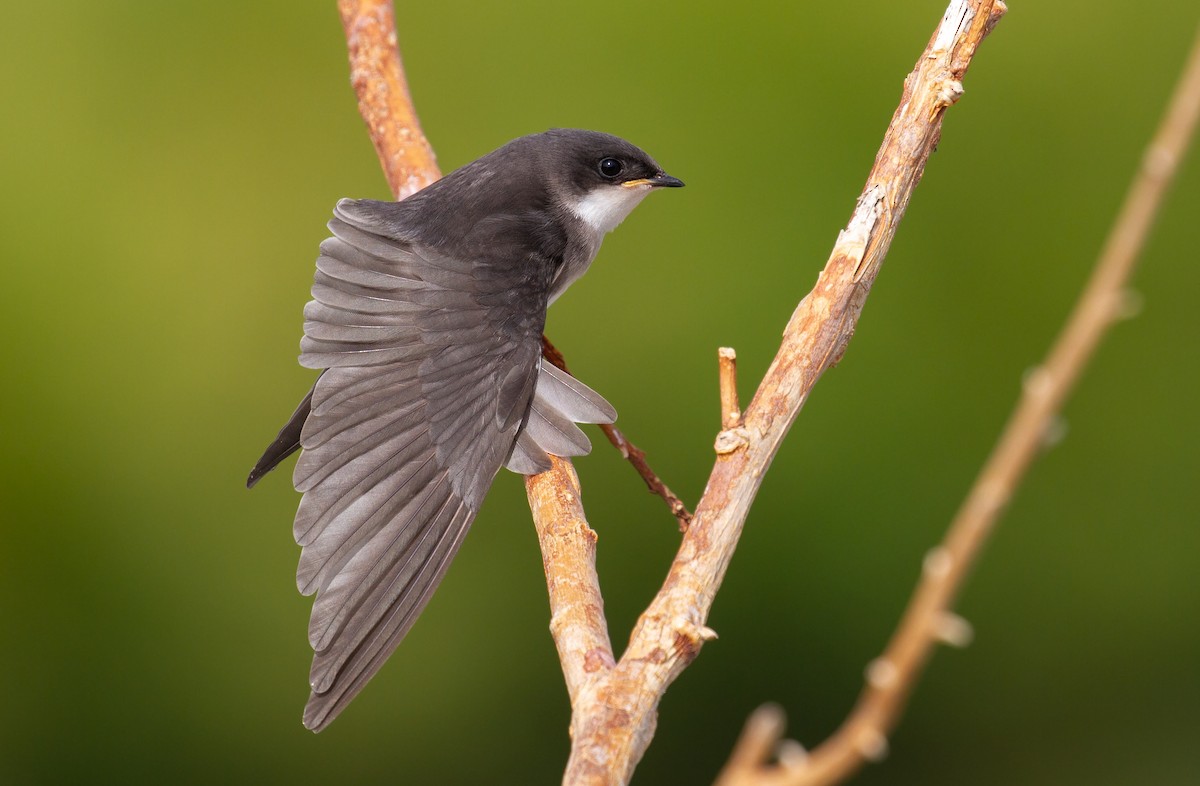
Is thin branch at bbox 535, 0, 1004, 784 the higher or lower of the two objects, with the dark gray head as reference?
lower

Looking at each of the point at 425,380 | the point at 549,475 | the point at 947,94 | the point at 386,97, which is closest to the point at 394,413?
the point at 425,380

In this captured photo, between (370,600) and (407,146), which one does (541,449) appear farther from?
(407,146)

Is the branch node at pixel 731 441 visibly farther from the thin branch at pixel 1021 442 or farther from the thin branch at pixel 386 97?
the thin branch at pixel 386 97

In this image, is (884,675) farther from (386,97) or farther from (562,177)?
(386,97)

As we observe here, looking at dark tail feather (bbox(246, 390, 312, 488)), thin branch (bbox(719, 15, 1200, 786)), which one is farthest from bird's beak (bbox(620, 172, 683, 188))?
thin branch (bbox(719, 15, 1200, 786))

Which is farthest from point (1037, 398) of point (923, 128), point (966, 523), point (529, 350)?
point (529, 350)

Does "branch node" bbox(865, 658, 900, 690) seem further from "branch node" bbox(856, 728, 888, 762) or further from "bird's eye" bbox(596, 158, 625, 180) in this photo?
"bird's eye" bbox(596, 158, 625, 180)

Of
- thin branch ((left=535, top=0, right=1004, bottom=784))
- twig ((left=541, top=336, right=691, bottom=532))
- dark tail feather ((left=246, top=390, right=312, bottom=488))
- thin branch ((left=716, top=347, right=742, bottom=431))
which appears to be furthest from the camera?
dark tail feather ((left=246, top=390, right=312, bottom=488))

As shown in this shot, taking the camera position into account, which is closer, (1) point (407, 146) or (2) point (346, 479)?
(2) point (346, 479)
